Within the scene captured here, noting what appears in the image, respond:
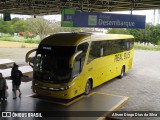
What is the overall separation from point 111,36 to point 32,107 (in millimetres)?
7721

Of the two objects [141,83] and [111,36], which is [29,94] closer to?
[111,36]

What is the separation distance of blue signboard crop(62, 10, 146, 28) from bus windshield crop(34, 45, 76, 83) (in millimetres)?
2446

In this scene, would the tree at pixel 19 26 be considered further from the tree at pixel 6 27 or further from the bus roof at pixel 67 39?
the bus roof at pixel 67 39

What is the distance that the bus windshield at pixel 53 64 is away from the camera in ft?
39.9

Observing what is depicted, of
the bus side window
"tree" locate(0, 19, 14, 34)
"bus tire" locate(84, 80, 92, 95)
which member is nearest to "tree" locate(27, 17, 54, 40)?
"tree" locate(0, 19, 14, 34)

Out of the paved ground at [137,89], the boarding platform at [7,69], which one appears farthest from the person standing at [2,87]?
the boarding platform at [7,69]

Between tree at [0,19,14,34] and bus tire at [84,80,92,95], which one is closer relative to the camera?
bus tire at [84,80,92,95]

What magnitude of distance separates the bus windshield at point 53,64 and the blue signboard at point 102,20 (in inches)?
96.3

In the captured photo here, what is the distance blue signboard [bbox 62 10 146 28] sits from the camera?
570 inches

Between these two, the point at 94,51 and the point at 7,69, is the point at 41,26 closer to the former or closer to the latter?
the point at 7,69

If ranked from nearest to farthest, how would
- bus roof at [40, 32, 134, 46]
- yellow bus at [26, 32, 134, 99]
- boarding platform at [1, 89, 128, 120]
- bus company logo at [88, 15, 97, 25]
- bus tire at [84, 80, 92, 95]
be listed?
1. boarding platform at [1, 89, 128, 120]
2. yellow bus at [26, 32, 134, 99]
3. bus roof at [40, 32, 134, 46]
4. bus tire at [84, 80, 92, 95]
5. bus company logo at [88, 15, 97, 25]

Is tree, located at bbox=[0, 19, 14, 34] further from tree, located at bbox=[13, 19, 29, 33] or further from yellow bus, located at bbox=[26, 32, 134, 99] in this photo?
yellow bus, located at bbox=[26, 32, 134, 99]

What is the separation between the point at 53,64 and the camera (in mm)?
12461

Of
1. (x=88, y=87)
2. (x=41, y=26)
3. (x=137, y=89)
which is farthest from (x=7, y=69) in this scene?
(x=41, y=26)
